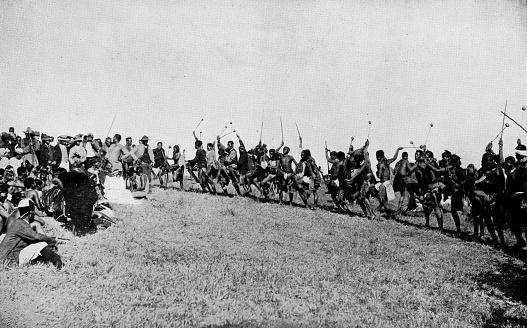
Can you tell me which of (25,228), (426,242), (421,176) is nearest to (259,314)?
(25,228)

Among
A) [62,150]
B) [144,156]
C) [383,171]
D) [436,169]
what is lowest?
[62,150]

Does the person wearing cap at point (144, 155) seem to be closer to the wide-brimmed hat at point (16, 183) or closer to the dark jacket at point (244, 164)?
the dark jacket at point (244, 164)

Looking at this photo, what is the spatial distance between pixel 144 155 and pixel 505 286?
12314mm

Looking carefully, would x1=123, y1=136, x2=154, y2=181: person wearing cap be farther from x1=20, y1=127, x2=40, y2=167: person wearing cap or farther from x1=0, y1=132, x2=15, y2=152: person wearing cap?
x1=0, y1=132, x2=15, y2=152: person wearing cap

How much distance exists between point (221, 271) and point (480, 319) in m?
4.57

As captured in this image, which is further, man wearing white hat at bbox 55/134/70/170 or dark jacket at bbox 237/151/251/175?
dark jacket at bbox 237/151/251/175

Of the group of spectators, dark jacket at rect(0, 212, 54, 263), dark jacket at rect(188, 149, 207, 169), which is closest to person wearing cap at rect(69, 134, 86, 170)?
the group of spectators

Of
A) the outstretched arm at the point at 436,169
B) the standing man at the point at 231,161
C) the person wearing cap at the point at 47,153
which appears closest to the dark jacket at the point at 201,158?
the standing man at the point at 231,161

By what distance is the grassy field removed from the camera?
7148mm

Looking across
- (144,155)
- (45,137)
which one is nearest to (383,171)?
(144,155)

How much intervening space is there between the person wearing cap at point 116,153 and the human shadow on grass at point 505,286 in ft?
38.2

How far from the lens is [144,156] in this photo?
Result: 17188mm

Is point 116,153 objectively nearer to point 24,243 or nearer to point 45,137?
point 45,137

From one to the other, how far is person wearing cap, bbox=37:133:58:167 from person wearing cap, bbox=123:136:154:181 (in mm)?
2411
